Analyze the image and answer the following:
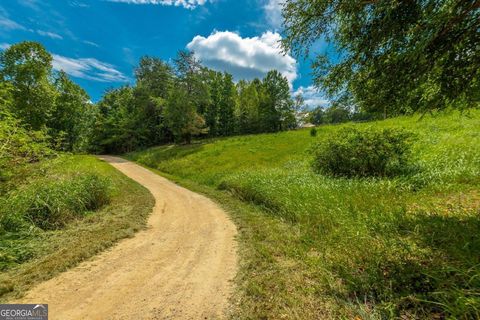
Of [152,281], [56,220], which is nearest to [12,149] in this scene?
[56,220]

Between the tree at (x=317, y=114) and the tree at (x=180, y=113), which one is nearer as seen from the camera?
the tree at (x=317, y=114)

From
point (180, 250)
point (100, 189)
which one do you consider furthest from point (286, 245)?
point (100, 189)

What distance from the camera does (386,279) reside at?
3896 mm

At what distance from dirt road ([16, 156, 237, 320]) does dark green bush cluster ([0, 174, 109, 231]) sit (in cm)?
302

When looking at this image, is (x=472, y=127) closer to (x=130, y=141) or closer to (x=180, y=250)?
(x=180, y=250)

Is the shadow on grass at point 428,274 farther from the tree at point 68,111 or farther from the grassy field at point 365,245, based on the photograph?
the tree at point 68,111

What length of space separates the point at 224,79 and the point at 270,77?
1039cm

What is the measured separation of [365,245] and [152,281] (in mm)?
4332

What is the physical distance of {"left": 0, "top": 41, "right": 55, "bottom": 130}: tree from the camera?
28.2 meters

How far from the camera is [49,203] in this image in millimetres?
7961

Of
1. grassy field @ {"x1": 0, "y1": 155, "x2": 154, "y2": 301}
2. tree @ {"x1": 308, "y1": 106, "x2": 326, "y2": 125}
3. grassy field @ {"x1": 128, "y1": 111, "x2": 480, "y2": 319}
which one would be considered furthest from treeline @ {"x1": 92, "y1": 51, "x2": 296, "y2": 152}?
grassy field @ {"x1": 128, "y1": 111, "x2": 480, "y2": 319}

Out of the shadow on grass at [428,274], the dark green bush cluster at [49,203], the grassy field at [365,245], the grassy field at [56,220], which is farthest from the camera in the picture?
the dark green bush cluster at [49,203]

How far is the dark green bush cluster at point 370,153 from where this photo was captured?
1162 cm

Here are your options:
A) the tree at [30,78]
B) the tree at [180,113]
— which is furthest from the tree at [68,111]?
the tree at [180,113]
